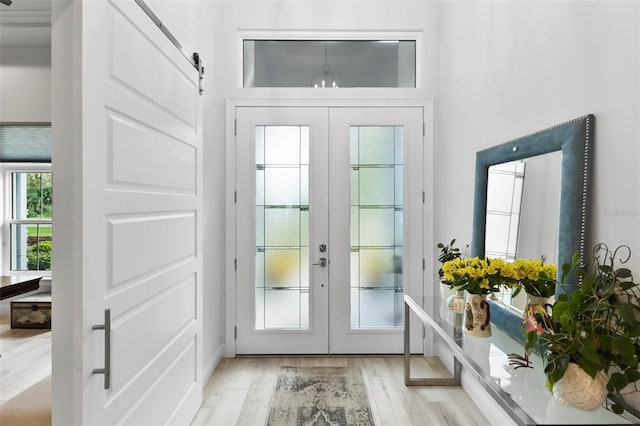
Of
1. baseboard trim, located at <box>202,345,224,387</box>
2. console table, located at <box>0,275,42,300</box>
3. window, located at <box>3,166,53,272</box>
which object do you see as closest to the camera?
console table, located at <box>0,275,42,300</box>

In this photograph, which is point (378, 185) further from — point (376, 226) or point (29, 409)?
point (29, 409)

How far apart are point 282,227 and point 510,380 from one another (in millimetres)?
2307

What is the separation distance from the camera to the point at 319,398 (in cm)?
261

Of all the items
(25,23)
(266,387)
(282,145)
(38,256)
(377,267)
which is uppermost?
(25,23)

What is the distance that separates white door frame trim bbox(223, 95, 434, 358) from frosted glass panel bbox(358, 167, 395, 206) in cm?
29

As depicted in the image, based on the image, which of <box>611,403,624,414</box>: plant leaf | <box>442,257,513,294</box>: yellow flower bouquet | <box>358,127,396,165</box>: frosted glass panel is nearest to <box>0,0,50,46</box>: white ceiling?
<box>358,127,396,165</box>: frosted glass panel

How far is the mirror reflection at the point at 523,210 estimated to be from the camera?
5.43 feet

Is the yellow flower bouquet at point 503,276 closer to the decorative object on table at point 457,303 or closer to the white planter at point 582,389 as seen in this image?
the decorative object on table at point 457,303

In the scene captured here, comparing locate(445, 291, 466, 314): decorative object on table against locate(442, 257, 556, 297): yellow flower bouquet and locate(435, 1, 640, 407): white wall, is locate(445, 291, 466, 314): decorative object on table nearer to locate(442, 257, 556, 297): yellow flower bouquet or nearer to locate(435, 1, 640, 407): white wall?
locate(442, 257, 556, 297): yellow flower bouquet

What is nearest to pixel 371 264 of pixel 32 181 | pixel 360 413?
pixel 360 413

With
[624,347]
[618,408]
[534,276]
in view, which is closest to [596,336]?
[624,347]

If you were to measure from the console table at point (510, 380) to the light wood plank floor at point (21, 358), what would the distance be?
2.23 m

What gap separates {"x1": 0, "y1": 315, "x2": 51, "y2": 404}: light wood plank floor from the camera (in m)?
2.39

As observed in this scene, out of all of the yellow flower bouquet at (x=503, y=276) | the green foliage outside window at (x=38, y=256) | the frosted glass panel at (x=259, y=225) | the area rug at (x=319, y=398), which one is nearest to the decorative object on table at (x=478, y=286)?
the yellow flower bouquet at (x=503, y=276)
